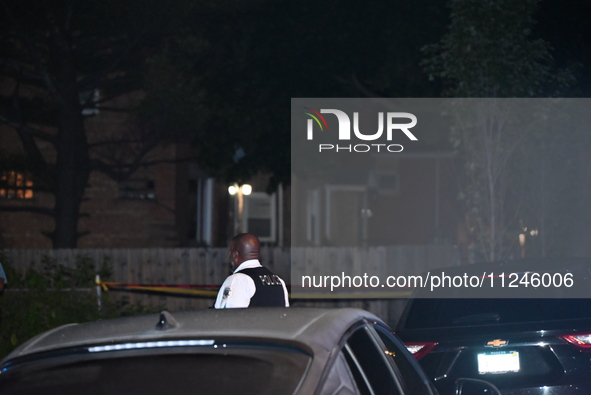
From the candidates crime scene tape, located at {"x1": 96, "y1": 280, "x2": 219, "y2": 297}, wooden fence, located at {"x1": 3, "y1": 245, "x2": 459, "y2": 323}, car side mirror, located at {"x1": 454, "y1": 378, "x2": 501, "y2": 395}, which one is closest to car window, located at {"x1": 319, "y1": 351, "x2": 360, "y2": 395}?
car side mirror, located at {"x1": 454, "y1": 378, "x2": 501, "y2": 395}

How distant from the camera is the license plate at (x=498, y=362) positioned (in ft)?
22.3

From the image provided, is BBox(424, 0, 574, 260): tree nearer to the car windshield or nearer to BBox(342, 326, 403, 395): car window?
BBox(342, 326, 403, 395): car window

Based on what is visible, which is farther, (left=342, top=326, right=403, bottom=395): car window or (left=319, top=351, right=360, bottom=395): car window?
(left=342, top=326, right=403, bottom=395): car window

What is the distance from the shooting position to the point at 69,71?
20859 mm

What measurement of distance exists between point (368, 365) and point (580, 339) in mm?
3562

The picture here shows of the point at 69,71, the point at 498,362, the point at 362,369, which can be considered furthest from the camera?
the point at 69,71

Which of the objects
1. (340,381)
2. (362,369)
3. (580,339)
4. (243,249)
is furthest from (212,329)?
(580,339)

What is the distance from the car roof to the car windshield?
0.20 ft

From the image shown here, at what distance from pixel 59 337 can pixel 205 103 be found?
61.9 ft

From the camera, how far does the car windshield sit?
2947mm

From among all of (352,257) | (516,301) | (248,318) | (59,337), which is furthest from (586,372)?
(352,257)

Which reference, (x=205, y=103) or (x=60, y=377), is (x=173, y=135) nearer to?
(x=205, y=103)

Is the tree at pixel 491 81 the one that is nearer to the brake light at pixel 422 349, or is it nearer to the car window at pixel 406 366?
the brake light at pixel 422 349

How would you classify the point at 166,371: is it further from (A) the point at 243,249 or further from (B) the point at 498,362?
(B) the point at 498,362
